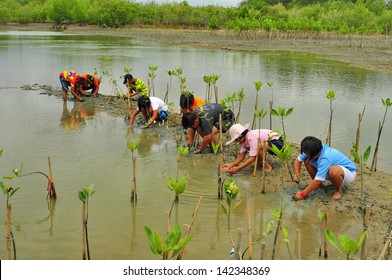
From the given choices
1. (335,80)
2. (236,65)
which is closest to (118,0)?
(236,65)

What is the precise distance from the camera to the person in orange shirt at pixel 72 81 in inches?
435

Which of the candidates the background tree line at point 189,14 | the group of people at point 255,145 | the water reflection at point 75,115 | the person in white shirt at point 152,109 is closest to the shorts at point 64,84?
the water reflection at point 75,115

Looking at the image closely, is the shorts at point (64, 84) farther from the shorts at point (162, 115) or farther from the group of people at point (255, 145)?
the shorts at point (162, 115)

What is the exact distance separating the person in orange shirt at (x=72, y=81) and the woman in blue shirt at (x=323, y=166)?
7.50m

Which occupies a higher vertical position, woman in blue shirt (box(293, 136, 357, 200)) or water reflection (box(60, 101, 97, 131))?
woman in blue shirt (box(293, 136, 357, 200))

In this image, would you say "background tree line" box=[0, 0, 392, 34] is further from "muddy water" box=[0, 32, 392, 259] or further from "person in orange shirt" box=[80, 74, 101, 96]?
"muddy water" box=[0, 32, 392, 259]

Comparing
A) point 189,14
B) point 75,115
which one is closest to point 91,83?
point 75,115

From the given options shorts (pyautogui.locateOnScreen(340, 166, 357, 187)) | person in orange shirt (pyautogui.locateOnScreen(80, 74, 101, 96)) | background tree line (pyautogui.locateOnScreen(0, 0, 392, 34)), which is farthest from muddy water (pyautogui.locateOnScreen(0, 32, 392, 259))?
background tree line (pyautogui.locateOnScreen(0, 0, 392, 34))

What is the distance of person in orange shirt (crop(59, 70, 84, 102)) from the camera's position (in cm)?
1104

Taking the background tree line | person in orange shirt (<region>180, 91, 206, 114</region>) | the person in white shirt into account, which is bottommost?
the person in white shirt

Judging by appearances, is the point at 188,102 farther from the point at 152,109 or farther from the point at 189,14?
the point at 189,14

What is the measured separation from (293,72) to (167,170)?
42.7ft

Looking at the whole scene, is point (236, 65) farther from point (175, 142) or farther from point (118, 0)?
point (118, 0)

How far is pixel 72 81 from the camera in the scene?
11102 millimetres
